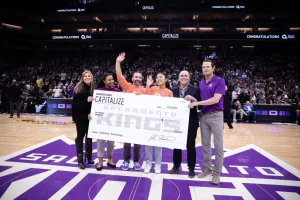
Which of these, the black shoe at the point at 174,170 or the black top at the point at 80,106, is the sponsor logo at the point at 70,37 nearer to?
the black top at the point at 80,106

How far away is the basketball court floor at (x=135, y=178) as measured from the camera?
108 inches

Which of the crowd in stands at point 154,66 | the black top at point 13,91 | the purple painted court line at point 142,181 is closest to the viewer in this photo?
the purple painted court line at point 142,181

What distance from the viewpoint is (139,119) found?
3559mm

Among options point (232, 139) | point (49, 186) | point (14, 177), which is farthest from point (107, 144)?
point (232, 139)

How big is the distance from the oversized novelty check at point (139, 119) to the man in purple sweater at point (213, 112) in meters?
0.30

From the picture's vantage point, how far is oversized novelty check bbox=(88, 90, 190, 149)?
11.2 ft

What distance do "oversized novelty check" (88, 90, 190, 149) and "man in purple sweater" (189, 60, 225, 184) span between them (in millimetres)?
300

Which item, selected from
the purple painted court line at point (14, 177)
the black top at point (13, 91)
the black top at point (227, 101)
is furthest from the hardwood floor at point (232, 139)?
the black top at point (13, 91)

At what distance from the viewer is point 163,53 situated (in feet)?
88.0

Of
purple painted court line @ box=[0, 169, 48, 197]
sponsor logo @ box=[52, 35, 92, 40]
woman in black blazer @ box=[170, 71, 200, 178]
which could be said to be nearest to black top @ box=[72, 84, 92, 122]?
purple painted court line @ box=[0, 169, 48, 197]

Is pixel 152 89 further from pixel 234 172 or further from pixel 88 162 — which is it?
pixel 234 172

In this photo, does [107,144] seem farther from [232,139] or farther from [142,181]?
[232,139]

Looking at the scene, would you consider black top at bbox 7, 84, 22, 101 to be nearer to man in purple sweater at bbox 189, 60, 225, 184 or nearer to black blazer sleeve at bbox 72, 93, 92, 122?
black blazer sleeve at bbox 72, 93, 92, 122

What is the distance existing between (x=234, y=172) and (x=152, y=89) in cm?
203
